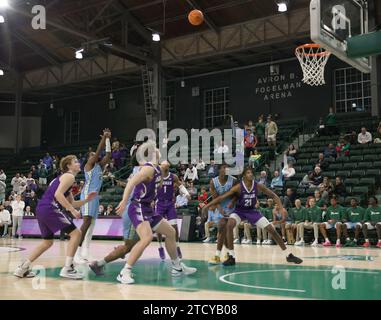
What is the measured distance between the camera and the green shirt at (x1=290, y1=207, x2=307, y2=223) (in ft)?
48.7

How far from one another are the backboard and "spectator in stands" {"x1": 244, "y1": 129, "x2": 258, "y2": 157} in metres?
9.50

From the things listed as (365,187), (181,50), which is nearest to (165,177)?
(365,187)

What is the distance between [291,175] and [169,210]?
8705 mm

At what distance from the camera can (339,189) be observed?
1518 cm

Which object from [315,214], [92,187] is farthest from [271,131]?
[92,187]

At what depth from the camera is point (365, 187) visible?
50.1ft

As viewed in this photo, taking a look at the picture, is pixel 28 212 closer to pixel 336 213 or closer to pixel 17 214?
pixel 17 214

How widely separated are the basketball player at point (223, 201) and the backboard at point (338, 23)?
2865 millimetres

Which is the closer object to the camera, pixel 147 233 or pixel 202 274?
pixel 147 233

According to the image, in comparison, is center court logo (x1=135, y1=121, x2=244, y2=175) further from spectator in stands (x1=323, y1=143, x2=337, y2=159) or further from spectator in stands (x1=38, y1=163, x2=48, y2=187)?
spectator in stands (x1=38, y1=163, x2=48, y2=187)

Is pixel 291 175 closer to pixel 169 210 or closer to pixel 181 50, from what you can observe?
pixel 169 210

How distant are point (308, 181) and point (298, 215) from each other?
6.29 feet

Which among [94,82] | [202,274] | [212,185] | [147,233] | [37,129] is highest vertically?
[94,82]
